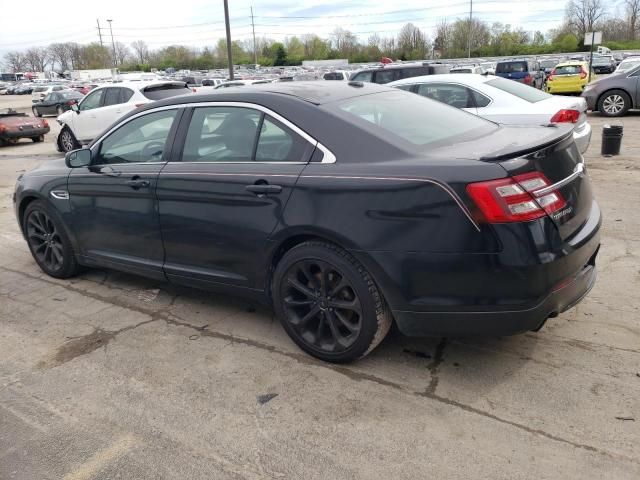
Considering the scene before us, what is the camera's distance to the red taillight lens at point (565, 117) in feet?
25.5

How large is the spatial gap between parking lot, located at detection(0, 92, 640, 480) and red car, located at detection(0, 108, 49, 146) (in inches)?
615

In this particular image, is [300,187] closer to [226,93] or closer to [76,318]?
[226,93]

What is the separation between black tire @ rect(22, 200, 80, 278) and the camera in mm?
5016

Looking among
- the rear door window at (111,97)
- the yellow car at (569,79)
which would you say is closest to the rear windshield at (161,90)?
the rear door window at (111,97)

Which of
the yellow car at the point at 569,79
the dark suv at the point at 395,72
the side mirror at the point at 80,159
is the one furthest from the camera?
the yellow car at the point at 569,79

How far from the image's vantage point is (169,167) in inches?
156

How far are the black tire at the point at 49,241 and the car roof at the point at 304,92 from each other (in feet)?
5.66

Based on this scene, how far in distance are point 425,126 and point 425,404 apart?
1.68 meters

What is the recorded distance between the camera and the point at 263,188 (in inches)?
134

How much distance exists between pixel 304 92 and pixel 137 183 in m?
1.41

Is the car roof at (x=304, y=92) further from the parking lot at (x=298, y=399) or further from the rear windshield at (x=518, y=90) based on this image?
the rear windshield at (x=518, y=90)

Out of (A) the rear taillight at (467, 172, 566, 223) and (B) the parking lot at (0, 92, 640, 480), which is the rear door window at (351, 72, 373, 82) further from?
(A) the rear taillight at (467, 172, 566, 223)

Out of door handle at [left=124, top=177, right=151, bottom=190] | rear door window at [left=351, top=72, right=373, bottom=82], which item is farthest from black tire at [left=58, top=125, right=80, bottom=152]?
door handle at [left=124, top=177, right=151, bottom=190]

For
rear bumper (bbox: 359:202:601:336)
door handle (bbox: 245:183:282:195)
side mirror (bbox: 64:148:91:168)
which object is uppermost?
side mirror (bbox: 64:148:91:168)
